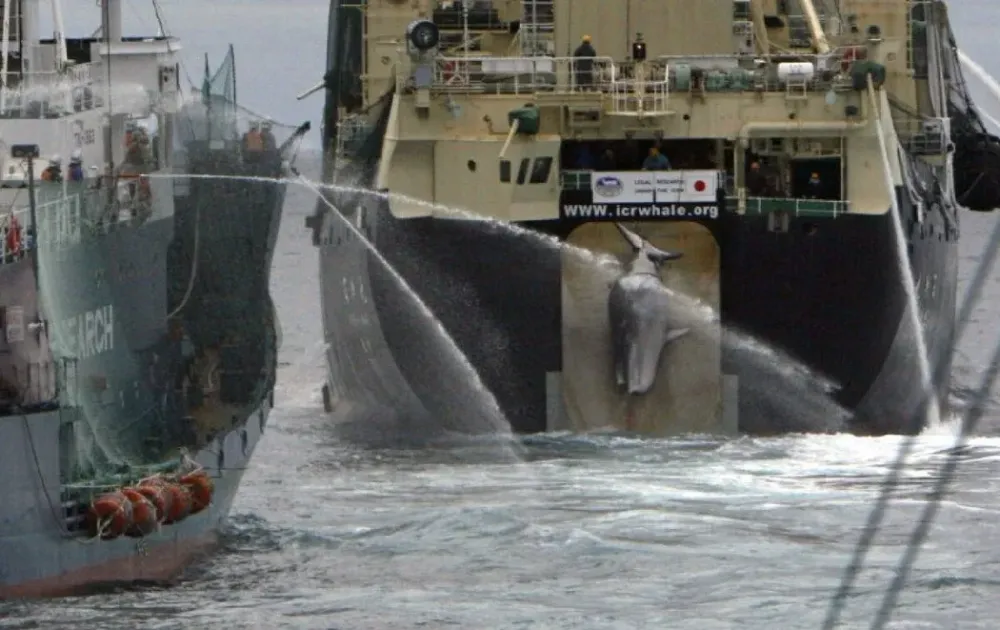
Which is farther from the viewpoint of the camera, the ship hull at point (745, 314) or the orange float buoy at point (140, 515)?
the ship hull at point (745, 314)

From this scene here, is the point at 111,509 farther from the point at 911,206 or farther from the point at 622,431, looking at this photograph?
the point at 911,206

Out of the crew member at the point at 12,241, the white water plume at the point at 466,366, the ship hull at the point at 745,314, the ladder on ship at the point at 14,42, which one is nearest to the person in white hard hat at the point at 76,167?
the ladder on ship at the point at 14,42

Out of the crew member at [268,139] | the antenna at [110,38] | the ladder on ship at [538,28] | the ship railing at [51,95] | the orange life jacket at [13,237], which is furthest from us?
the ladder on ship at [538,28]

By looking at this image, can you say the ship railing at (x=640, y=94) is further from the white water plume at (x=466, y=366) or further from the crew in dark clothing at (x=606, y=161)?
the white water plume at (x=466, y=366)

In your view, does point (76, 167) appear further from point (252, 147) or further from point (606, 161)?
point (606, 161)

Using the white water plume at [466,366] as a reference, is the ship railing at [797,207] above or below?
above

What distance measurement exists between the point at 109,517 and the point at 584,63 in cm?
1631

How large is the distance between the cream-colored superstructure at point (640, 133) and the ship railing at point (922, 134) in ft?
4.63

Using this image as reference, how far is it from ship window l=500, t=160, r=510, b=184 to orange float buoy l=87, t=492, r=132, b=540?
1314 cm

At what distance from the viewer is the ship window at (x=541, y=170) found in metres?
44.5

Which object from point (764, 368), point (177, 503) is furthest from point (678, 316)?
point (177, 503)

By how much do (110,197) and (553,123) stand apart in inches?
391

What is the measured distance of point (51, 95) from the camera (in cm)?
3875

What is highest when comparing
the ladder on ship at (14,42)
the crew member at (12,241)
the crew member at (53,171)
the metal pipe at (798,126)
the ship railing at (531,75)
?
the ladder on ship at (14,42)
